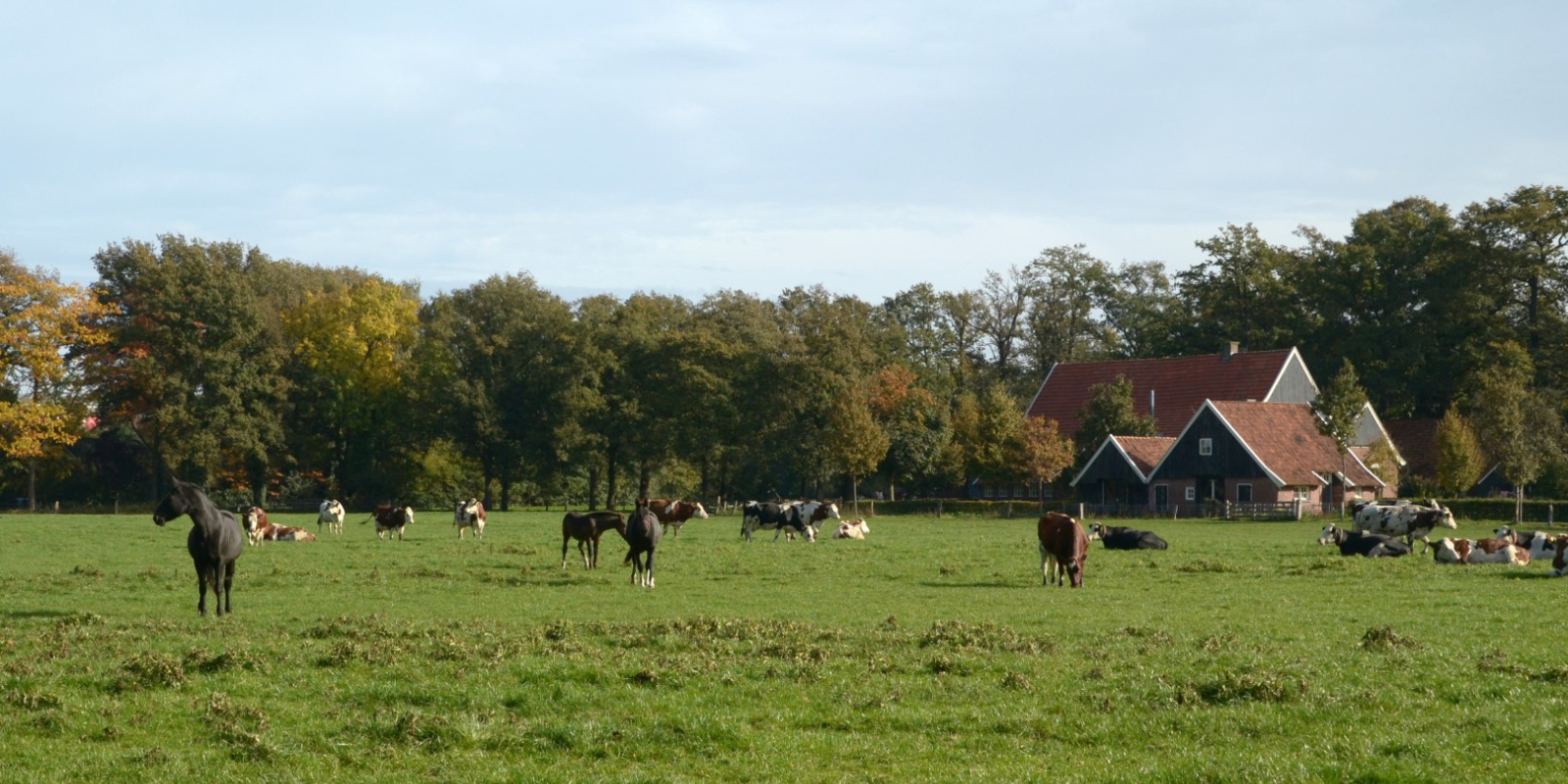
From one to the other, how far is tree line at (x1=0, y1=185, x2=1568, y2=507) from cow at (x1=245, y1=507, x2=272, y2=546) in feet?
118

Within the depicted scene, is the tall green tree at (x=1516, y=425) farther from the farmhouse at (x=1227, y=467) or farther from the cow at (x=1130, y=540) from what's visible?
the cow at (x=1130, y=540)

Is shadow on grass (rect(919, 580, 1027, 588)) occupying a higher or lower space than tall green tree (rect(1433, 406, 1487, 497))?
lower

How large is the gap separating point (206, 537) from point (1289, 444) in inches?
2465

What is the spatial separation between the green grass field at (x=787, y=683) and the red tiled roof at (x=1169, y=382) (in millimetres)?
59572

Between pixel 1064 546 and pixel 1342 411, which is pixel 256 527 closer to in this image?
pixel 1064 546

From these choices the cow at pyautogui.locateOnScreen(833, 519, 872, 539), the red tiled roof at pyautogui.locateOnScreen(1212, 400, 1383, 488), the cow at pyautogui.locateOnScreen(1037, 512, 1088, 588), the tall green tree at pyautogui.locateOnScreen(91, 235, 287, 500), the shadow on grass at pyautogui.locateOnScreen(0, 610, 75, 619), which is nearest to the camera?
the shadow on grass at pyautogui.locateOnScreen(0, 610, 75, 619)

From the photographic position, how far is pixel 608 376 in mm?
80000

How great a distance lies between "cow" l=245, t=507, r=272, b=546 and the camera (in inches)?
1512

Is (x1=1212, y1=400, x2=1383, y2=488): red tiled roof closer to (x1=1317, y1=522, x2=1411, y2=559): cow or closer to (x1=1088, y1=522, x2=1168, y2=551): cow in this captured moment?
(x1=1088, y1=522, x2=1168, y2=551): cow

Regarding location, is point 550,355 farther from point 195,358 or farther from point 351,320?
point 195,358

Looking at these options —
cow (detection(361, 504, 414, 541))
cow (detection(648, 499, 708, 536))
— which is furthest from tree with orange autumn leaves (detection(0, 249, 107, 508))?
cow (detection(648, 499, 708, 536))

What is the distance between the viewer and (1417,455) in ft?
271

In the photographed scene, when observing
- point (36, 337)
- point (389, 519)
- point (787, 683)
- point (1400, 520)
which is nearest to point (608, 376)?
point (36, 337)

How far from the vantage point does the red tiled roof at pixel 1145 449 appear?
7175 centimetres
